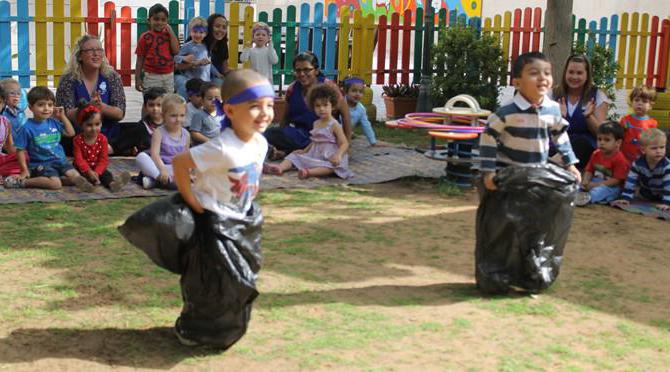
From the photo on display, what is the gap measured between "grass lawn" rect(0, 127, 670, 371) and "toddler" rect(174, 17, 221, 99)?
4.19 metres

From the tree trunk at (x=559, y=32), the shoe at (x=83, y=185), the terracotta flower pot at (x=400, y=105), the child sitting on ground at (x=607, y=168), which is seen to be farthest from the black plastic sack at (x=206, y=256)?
the terracotta flower pot at (x=400, y=105)

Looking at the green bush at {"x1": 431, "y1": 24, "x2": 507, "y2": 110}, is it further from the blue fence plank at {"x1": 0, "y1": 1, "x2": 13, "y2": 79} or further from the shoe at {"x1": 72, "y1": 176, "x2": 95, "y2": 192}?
the shoe at {"x1": 72, "y1": 176, "x2": 95, "y2": 192}

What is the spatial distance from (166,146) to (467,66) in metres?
6.25

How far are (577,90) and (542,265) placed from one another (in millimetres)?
4361

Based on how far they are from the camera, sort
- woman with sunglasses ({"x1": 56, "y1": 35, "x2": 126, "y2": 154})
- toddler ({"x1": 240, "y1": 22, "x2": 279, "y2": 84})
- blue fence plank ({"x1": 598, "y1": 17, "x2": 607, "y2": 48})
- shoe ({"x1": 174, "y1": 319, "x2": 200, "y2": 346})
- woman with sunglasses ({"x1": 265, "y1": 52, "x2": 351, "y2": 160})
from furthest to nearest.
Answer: blue fence plank ({"x1": 598, "y1": 17, "x2": 607, "y2": 48}) < toddler ({"x1": 240, "y1": 22, "x2": 279, "y2": 84}) < woman with sunglasses ({"x1": 265, "y1": 52, "x2": 351, "y2": 160}) < woman with sunglasses ({"x1": 56, "y1": 35, "x2": 126, "y2": 154}) < shoe ({"x1": 174, "y1": 319, "x2": 200, "y2": 346})

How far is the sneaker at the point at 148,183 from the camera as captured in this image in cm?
873

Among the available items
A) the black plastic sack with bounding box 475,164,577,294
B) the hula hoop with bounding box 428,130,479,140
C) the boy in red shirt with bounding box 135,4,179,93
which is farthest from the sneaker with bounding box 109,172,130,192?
the black plastic sack with bounding box 475,164,577,294

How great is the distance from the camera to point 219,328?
4.46 metres

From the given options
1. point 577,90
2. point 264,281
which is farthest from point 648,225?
point 264,281

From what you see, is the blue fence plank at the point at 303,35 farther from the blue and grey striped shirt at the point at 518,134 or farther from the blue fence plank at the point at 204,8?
the blue and grey striped shirt at the point at 518,134

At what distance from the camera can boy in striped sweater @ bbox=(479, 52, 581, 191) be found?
5.48 metres

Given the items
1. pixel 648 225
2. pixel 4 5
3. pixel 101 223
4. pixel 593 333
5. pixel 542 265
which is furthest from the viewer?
pixel 4 5

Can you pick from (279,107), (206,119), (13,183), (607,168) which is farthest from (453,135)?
(279,107)

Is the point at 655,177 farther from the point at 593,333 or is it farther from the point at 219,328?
the point at 219,328
